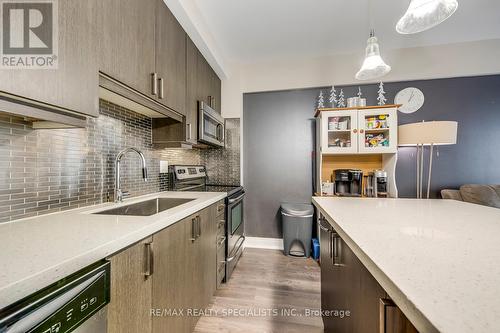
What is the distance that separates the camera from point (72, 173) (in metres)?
1.17

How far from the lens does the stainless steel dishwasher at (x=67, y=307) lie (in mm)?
429

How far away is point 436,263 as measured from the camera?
1.60 feet

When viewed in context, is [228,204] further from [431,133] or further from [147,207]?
[431,133]

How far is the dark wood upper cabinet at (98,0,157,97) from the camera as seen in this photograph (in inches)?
38.3

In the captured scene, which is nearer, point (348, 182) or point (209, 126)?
point (209, 126)

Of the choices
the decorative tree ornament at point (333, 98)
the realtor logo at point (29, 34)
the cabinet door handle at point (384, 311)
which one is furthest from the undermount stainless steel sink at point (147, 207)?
the decorative tree ornament at point (333, 98)

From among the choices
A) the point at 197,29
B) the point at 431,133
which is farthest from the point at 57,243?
the point at 431,133

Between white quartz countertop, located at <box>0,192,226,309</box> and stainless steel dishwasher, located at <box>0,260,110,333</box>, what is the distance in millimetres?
20

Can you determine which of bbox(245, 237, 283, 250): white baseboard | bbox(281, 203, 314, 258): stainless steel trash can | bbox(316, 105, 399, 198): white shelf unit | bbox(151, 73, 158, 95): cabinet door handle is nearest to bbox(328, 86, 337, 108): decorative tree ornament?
bbox(316, 105, 399, 198): white shelf unit

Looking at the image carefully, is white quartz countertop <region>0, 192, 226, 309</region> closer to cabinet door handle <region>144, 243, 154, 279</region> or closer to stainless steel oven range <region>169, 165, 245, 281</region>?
cabinet door handle <region>144, 243, 154, 279</region>

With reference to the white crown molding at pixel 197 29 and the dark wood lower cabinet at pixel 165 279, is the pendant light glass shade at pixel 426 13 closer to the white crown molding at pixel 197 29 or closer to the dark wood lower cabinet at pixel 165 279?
the white crown molding at pixel 197 29

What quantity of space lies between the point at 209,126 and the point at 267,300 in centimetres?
176

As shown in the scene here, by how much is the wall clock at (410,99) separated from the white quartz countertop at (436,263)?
84.4 inches

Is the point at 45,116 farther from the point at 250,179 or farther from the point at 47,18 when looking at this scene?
the point at 250,179
